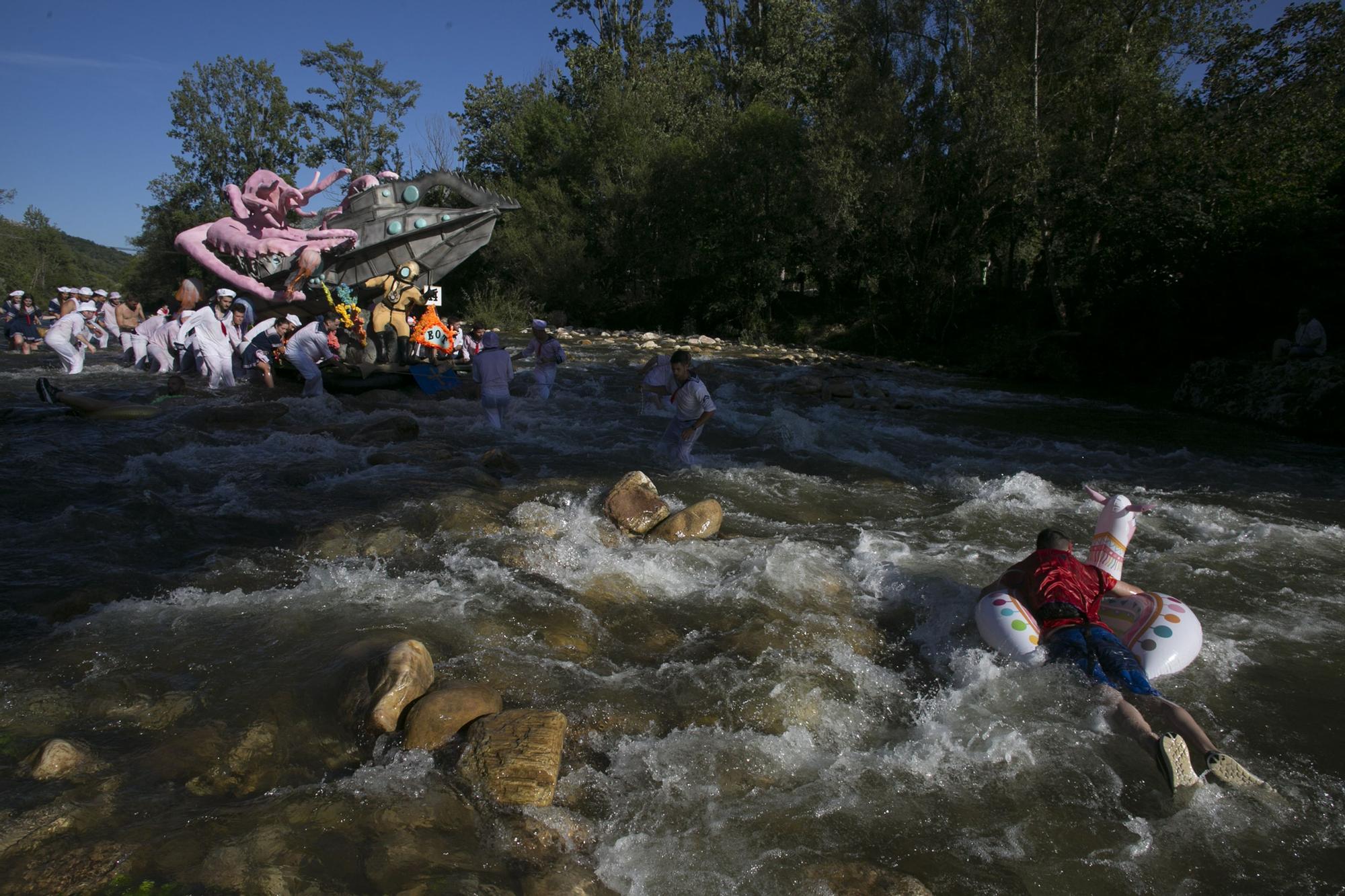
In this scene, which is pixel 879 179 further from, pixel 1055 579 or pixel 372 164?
pixel 372 164

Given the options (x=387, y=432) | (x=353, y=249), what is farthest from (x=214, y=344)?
(x=387, y=432)

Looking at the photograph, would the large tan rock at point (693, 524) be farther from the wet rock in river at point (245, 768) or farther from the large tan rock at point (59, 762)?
the large tan rock at point (59, 762)

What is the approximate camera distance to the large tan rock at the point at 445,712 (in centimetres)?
367

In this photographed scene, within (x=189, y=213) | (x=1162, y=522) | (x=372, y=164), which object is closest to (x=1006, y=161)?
(x=1162, y=522)

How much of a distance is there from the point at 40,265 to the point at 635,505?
65233mm

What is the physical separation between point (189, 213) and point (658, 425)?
1710 inches

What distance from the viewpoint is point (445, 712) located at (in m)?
3.78

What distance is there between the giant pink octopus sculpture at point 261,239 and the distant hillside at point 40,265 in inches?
1579

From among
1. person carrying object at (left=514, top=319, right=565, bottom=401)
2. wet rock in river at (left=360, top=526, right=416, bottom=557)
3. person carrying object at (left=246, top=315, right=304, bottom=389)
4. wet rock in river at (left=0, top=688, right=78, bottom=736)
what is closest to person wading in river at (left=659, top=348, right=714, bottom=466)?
wet rock in river at (left=360, top=526, right=416, bottom=557)

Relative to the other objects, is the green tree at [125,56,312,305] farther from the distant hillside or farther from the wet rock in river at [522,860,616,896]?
the wet rock in river at [522,860,616,896]

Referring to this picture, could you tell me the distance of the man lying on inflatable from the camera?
368 centimetres

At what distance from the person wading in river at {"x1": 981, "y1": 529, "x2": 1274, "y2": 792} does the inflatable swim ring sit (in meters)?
0.10

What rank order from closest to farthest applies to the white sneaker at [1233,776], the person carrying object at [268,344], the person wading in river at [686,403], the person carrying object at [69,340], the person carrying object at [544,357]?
the white sneaker at [1233,776] → the person wading in river at [686,403] → the person carrying object at [544,357] → the person carrying object at [268,344] → the person carrying object at [69,340]

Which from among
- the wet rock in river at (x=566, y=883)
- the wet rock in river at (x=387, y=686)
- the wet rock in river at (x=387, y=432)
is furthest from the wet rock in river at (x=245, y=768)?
the wet rock in river at (x=387, y=432)
